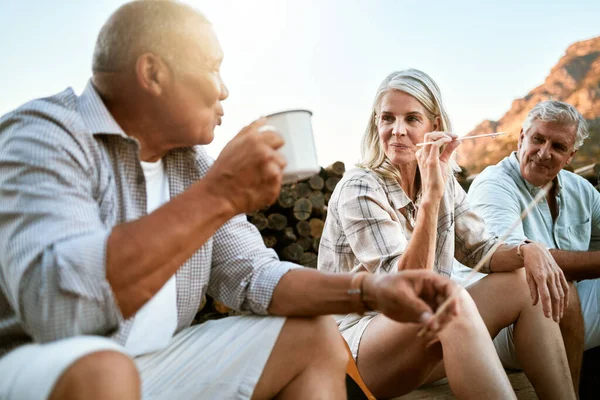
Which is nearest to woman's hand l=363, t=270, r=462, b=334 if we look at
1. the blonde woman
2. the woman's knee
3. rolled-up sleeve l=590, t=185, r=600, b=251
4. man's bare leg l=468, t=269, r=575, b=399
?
the woman's knee

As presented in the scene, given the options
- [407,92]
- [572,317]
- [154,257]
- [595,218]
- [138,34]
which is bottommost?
[572,317]

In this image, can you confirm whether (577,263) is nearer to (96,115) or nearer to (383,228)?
(383,228)

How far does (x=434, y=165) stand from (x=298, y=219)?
2.00m

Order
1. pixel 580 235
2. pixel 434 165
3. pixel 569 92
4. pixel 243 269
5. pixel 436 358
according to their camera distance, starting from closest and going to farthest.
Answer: pixel 243 269 → pixel 436 358 → pixel 434 165 → pixel 580 235 → pixel 569 92

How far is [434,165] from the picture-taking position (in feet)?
6.89

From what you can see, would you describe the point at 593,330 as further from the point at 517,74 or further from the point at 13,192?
the point at 517,74

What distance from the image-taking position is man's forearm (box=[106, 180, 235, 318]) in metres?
1.05

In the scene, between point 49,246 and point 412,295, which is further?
point 412,295

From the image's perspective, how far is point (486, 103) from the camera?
898 cm

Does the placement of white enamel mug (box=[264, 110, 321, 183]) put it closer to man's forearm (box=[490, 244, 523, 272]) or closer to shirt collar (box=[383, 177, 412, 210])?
shirt collar (box=[383, 177, 412, 210])

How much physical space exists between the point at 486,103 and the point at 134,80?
8389 mm

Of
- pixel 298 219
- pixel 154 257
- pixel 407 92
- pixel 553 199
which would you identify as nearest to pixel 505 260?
pixel 407 92

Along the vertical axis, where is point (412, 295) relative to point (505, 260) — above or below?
above

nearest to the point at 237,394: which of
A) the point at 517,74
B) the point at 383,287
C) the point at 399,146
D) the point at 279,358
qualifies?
the point at 279,358
